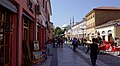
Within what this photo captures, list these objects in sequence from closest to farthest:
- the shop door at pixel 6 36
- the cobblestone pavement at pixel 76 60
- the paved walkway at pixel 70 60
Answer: the shop door at pixel 6 36, the paved walkway at pixel 70 60, the cobblestone pavement at pixel 76 60

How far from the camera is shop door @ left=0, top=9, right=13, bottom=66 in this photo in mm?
7582

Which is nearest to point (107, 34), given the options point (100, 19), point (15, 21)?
point (100, 19)

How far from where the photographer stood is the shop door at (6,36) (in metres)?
7.58

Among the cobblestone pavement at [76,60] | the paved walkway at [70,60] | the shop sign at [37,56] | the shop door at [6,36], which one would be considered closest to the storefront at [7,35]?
the shop door at [6,36]

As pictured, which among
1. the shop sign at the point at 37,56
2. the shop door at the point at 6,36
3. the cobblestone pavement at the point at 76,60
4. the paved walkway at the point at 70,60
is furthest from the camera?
the cobblestone pavement at the point at 76,60

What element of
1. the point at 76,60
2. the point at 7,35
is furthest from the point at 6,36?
the point at 76,60

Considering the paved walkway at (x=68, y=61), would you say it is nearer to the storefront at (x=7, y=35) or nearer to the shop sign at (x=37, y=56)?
the shop sign at (x=37, y=56)

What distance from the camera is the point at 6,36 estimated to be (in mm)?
8180

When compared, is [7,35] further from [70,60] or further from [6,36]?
[70,60]

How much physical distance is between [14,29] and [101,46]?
1527 cm

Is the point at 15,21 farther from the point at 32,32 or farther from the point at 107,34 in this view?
the point at 107,34

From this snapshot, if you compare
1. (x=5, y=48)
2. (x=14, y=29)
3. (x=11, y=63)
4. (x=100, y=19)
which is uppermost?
(x=100, y=19)

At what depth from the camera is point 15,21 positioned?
29.9 feet

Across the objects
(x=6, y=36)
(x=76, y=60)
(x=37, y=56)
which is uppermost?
(x=6, y=36)
